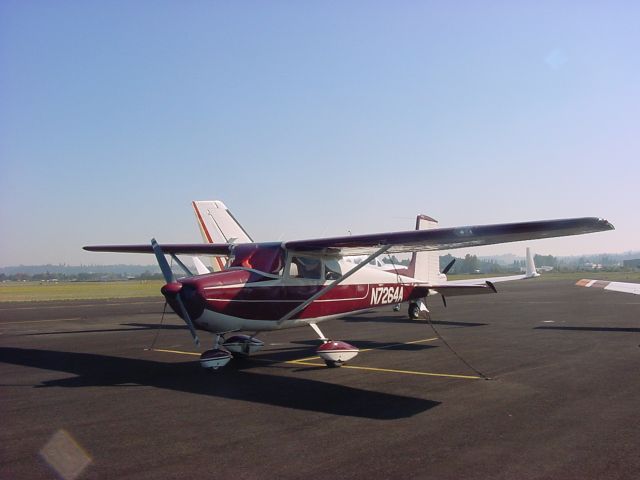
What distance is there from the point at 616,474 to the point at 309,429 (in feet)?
10.4

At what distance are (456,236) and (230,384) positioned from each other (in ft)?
15.5

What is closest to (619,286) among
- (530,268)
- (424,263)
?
(424,263)

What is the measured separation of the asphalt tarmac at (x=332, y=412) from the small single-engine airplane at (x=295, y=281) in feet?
2.92

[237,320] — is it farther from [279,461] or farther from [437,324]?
[437,324]

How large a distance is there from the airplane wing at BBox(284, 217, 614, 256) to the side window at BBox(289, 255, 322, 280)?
0.26 meters

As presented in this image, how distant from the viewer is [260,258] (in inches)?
428

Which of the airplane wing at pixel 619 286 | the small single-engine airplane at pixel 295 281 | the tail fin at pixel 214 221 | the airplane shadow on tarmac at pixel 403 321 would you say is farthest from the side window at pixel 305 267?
the tail fin at pixel 214 221

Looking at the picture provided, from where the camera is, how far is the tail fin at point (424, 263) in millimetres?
17734

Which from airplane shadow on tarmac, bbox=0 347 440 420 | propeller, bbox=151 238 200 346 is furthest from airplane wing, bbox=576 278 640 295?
propeller, bbox=151 238 200 346

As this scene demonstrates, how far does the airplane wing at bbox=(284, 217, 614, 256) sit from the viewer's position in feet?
26.4

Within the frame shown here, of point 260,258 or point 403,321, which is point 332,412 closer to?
point 260,258

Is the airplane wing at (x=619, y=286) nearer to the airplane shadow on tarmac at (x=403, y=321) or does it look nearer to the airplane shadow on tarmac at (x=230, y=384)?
the airplane shadow on tarmac at (x=403, y=321)

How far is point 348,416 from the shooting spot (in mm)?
6895

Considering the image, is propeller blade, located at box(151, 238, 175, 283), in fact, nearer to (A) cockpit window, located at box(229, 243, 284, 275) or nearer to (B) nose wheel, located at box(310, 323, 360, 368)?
(A) cockpit window, located at box(229, 243, 284, 275)
